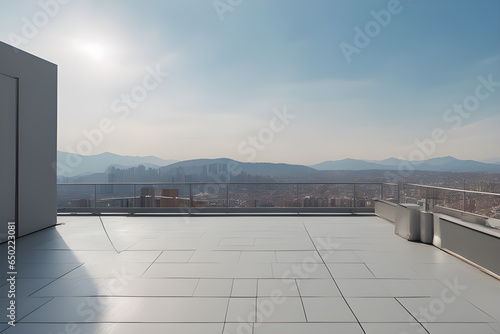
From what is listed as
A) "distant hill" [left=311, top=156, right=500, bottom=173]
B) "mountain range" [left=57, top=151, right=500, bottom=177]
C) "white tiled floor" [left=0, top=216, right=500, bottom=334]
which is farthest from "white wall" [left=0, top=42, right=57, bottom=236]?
"distant hill" [left=311, top=156, right=500, bottom=173]

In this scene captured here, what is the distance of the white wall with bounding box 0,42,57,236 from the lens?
509 centimetres

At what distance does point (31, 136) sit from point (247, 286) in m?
5.23

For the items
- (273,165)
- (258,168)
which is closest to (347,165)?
(273,165)

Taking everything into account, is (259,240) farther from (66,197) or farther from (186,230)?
→ (66,197)

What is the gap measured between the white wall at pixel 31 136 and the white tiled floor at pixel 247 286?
2.39 feet

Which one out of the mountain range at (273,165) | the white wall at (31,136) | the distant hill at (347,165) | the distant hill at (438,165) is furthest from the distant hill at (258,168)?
the white wall at (31,136)

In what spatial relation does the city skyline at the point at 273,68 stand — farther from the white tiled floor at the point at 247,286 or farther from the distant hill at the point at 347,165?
the white tiled floor at the point at 247,286

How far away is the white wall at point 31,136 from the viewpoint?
16.7 ft

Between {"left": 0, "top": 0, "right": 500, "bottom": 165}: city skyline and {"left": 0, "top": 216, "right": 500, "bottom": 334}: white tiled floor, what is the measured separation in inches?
102

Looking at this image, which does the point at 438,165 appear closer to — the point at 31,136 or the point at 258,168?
the point at 258,168

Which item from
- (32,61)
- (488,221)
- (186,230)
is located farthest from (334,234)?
(32,61)

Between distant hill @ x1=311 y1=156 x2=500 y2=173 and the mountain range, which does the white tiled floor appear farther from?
distant hill @ x1=311 y1=156 x2=500 y2=173

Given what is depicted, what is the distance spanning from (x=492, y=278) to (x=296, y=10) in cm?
642

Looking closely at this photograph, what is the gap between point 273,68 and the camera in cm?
824
